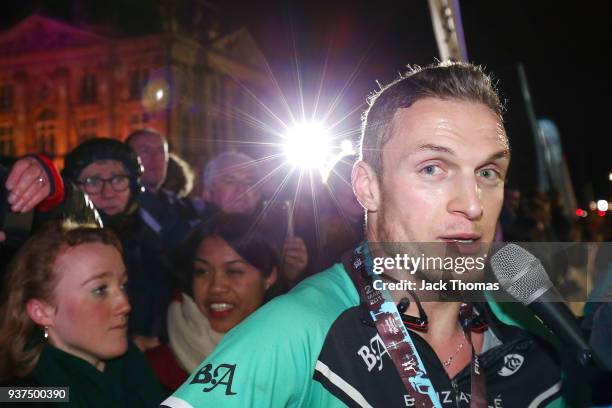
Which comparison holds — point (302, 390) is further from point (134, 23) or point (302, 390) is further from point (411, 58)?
point (134, 23)

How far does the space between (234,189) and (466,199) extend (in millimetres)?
3678

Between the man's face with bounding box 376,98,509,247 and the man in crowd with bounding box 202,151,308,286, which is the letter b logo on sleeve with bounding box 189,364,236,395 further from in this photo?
the man in crowd with bounding box 202,151,308,286

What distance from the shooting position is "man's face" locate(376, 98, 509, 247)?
2.02 m

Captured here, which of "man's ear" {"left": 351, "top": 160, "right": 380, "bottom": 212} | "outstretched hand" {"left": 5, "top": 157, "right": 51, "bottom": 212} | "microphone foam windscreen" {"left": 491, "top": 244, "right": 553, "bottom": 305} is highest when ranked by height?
"outstretched hand" {"left": 5, "top": 157, "right": 51, "bottom": 212}

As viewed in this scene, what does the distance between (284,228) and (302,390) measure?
3127 mm

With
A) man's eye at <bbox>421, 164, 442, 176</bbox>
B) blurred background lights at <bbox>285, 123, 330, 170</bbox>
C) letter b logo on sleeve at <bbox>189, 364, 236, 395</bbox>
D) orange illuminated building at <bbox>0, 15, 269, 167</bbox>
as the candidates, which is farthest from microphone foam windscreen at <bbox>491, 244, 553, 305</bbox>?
orange illuminated building at <bbox>0, 15, 269, 167</bbox>

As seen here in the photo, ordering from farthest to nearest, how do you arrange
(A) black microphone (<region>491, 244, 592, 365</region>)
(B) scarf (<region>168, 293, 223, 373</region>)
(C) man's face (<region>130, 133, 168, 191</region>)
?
(C) man's face (<region>130, 133, 168, 191</region>)
(B) scarf (<region>168, 293, 223, 373</region>)
(A) black microphone (<region>491, 244, 592, 365</region>)

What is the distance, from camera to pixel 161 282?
14.7 ft

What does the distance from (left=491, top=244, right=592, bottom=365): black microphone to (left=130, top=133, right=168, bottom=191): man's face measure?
4.24m

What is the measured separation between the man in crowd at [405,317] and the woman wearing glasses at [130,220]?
2434 millimetres

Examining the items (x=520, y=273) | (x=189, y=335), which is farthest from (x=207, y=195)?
(x=520, y=273)

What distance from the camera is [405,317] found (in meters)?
2.13

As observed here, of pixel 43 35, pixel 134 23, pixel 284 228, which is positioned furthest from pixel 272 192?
pixel 43 35

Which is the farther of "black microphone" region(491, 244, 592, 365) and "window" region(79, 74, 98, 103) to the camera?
"window" region(79, 74, 98, 103)
